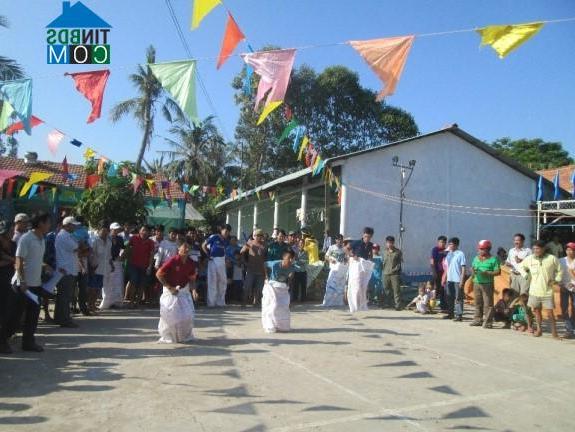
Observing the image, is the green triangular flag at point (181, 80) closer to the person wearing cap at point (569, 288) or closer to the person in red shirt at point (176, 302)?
the person in red shirt at point (176, 302)

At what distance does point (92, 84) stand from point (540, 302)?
8.36 metres

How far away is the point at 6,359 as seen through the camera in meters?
5.66

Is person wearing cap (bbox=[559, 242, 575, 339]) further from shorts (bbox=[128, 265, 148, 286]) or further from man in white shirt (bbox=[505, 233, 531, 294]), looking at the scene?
shorts (bbox=[128, 265, 148, 286])

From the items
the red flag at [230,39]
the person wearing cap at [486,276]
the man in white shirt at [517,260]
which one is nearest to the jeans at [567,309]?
the man in white shirt at [517,260]

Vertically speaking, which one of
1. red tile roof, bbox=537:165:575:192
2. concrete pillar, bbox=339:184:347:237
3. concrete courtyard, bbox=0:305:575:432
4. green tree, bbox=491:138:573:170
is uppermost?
green tree, bbox=491:138:573:170

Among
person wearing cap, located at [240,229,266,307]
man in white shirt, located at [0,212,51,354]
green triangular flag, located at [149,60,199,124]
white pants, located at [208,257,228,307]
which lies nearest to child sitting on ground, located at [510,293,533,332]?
person wearing cap, located at [240,229,266,307]

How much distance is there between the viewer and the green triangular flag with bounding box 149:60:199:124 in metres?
7.34

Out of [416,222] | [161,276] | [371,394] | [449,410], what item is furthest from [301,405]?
[416,222]

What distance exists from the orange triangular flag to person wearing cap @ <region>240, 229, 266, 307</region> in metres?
5.22

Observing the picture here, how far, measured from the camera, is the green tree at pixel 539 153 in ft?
128

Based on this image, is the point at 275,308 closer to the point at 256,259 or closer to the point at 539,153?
the point at 256,259

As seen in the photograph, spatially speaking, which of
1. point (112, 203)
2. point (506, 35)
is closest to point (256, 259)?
point (506, 35)

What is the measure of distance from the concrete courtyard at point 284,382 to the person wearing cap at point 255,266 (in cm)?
291

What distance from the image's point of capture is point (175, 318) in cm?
675
